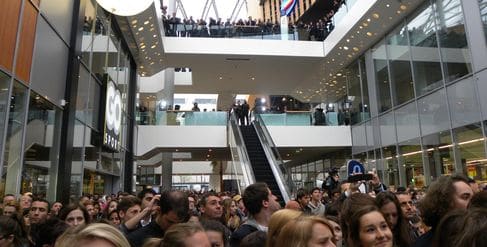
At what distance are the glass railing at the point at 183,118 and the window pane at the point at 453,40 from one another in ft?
34.7

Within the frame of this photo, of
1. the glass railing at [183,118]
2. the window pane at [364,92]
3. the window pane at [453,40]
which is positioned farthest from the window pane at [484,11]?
the glass railing at [183,118]

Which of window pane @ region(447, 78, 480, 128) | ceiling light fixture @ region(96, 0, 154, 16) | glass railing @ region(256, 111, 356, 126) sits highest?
glass railing @ region(256, 111, 356, 126)

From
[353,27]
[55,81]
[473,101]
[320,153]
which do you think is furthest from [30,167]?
[320,153]

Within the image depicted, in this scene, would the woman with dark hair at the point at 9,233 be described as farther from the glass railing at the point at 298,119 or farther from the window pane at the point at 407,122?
the glass railing at the point at 298,119

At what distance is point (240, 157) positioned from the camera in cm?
1476

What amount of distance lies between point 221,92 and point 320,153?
A: 732 cm

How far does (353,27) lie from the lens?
15.4m

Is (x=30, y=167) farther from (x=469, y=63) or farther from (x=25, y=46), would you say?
(x=469, y=63)

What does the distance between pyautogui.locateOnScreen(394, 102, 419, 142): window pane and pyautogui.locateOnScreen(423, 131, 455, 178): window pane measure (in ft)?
2.35

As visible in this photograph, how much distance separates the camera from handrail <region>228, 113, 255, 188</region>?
42.0 feet

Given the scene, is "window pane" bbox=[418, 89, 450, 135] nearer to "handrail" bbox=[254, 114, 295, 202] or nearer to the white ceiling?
the white ceiling

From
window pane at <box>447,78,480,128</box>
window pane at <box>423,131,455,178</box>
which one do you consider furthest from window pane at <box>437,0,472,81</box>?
window pane at <box>423,131,455,178</box>

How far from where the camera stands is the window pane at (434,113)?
1209 cm

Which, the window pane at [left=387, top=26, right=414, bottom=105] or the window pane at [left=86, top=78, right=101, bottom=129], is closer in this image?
the window pane at [left=86, top=78, right=101, bottom=129]
